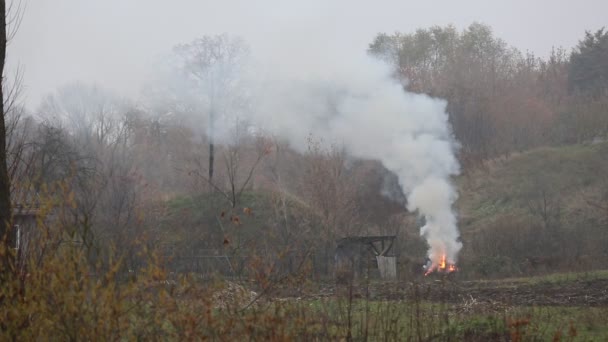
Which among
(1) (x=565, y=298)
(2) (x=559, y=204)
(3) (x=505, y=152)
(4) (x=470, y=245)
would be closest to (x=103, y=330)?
(1) (x=565, y=298)

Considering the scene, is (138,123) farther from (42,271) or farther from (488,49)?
(42,271)

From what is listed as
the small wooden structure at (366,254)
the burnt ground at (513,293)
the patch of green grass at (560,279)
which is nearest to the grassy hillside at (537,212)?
the small wooden structure at (366,254)

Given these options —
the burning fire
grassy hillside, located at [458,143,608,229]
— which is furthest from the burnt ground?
grassy hillside, located at [458,143,608,229]

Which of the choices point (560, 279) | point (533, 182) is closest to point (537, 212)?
point (533, 182)

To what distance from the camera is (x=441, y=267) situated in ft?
103

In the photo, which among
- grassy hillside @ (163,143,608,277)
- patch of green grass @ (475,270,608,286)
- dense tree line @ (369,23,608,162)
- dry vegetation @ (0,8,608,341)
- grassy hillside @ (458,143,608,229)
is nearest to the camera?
dry vegetation @ (0,8,608,341)

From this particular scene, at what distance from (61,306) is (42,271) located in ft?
1.19

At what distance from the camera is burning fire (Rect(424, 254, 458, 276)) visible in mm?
30375

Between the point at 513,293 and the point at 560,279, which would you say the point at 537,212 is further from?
the point at 513,293

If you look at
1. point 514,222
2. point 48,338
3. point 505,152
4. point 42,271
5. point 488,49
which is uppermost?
point 488,49

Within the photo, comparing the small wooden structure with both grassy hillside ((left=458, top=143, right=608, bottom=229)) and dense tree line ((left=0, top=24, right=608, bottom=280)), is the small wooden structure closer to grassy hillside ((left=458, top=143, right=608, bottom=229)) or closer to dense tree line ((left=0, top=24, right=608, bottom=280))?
dense tree line ((left=0, top=24, right=608, bottom=280))

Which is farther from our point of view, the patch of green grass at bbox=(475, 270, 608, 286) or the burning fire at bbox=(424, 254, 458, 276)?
the burning fire at bbox=(424, 254, 458, 276)

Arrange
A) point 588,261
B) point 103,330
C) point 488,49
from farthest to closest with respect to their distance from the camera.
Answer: point 488,49 < point 588,261 < point 103,330

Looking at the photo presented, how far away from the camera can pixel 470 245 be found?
3456cm
